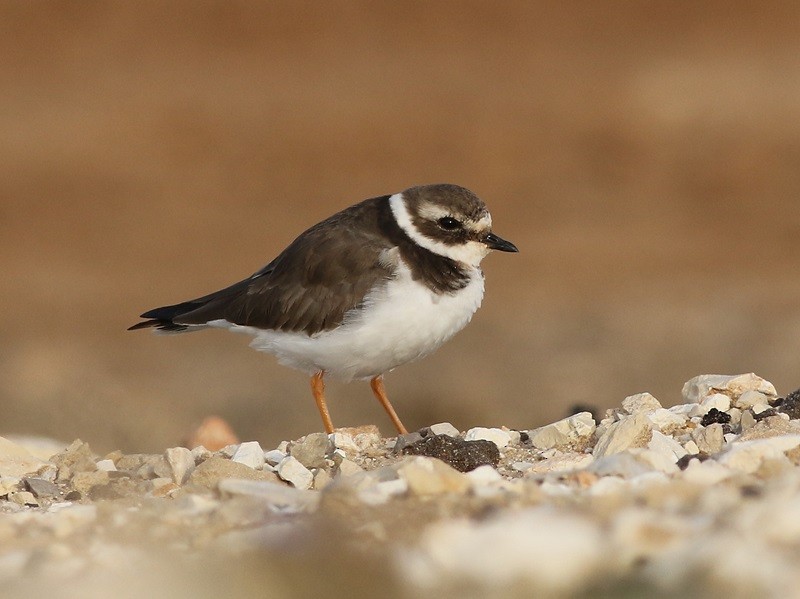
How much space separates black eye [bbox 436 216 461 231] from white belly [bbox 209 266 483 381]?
0.26m

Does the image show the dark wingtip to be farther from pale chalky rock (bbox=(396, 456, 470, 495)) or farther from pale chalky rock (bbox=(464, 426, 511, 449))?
pale chalky rock (bbox=(396, 456, 470, 495))

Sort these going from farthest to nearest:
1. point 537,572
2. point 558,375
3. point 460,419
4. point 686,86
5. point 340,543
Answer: point 686,86, point 558,375, point 460,419, point 340,543, point 537,572

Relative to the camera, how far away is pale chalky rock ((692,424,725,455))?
6.14 metres

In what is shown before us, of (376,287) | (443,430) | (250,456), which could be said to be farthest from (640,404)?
(250,456)

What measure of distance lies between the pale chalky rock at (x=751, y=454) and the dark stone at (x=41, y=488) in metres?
3.06

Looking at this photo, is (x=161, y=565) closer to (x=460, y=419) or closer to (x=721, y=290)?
(x=460, y=419)

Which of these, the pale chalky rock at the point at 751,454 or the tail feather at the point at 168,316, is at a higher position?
the tail feather at the point at 168,316

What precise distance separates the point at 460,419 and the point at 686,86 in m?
6.14

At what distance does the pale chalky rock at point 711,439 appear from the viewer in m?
6.14

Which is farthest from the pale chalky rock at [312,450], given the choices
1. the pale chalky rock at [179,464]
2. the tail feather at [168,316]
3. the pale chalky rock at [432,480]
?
the pale chalky rock at [432,480]

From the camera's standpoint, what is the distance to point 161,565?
383 centimetres

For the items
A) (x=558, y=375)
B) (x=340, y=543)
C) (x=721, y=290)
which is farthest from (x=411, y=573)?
(x=721, y=290)

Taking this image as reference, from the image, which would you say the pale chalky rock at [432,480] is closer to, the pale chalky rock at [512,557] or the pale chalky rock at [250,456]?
the pale chalky rock at [512,557]

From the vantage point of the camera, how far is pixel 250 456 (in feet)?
21.3
